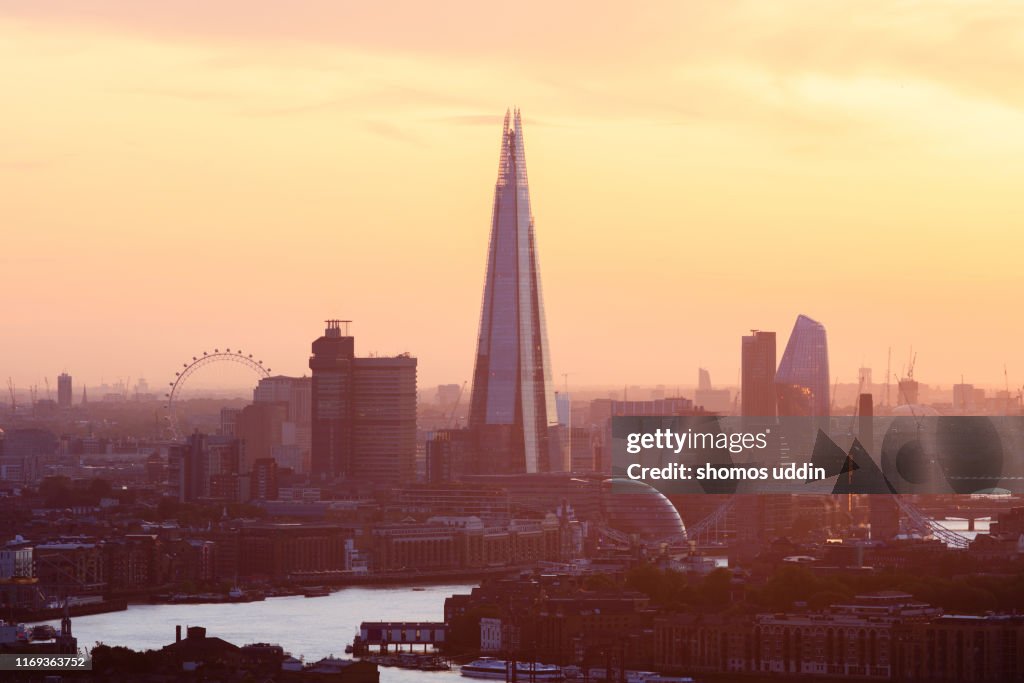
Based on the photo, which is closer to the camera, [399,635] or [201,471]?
[399,635]

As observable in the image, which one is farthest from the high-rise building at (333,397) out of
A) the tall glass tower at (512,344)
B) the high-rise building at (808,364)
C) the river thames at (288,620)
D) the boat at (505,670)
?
the boat at (505,670)

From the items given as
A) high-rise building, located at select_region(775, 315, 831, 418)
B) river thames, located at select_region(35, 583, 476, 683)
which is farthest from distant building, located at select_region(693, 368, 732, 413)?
river thames, located at select_region(35, 583, 476, 683)

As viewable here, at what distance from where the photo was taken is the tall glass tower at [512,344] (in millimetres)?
63500

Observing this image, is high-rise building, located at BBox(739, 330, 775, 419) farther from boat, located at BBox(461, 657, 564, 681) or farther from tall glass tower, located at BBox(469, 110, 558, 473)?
boat, located at BBox(461, 657, 564, 681)

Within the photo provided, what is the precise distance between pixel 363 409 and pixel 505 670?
133ft

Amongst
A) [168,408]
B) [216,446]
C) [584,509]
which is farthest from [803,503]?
[168,408]

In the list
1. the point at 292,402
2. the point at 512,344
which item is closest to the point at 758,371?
the point at 512,344

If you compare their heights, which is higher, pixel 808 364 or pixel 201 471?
pixel 808 364

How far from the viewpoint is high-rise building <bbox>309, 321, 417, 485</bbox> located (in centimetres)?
6712

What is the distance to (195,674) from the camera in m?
24.4

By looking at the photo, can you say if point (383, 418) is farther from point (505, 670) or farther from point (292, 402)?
point (505, 670)

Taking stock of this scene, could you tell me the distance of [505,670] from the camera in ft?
89.2

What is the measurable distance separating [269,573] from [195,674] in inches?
819

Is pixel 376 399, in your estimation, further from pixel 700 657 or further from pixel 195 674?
pixel 195 674
